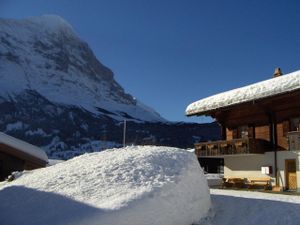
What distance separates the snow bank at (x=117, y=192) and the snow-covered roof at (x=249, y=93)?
28.4ft

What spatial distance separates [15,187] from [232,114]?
15.8m

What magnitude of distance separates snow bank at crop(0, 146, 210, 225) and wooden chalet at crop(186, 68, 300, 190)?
357 inches

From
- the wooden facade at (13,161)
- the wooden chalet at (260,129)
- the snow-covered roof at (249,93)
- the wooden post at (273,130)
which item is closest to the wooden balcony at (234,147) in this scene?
the wooden chalet at (260,129)

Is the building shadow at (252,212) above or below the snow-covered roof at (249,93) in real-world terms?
below

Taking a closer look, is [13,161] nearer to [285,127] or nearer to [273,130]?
[273,130]

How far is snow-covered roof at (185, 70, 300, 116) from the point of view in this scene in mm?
22117

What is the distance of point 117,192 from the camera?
494 inches

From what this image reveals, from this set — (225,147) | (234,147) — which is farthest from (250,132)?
(225,147)

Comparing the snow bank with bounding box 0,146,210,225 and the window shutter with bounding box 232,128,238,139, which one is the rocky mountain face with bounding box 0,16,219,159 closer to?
the window shutter with bounding box 232,128,238,139

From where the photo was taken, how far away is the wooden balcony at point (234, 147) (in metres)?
24.2

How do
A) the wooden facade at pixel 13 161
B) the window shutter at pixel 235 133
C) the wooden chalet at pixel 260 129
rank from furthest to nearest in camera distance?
the window shutter at pixel 235 133, the wooden facade at pixel 13 161, the wooden chalet at pixel 260 129

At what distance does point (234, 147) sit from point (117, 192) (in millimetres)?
14094

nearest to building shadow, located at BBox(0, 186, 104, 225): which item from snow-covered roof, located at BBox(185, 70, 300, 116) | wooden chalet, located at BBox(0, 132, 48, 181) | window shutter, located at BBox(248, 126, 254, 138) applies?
wooden chalet, located at BBox(0, 132, 48, 181)

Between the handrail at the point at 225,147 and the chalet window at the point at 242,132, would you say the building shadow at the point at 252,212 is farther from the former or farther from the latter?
the chalet window at the point at 242,132
